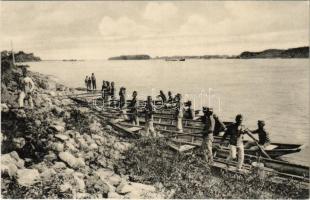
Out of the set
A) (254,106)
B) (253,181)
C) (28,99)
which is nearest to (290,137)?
(254,106)

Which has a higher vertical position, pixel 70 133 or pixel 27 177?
pixel 70 133

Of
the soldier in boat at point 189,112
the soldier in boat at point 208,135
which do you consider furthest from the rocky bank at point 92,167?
the soldier in boat at point 189,112

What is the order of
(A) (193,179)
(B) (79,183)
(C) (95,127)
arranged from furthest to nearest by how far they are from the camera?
1. (C) (95,127)
2. (A) (193,179)
3. (B) (79,183)

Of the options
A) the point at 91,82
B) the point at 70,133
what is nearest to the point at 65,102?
the point at 91,82

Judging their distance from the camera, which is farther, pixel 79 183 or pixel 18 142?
pixel 18 142

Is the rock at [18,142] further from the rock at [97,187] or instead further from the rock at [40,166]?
the rock at [97,187]

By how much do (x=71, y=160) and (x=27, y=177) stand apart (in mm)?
957

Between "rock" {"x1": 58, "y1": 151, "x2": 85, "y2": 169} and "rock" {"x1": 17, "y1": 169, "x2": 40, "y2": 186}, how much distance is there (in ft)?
2.15

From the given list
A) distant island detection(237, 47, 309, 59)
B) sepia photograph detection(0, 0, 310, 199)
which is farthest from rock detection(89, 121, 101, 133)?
distant island detection(237, 47, 309, 59)

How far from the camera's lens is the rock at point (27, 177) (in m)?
6.76

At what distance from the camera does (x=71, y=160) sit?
7.43m

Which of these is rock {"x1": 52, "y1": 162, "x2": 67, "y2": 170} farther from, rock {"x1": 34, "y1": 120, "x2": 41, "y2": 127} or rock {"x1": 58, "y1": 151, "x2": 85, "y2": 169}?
rock {"x1": 34, "y1": 120, "x2": 41, "y2": 127}

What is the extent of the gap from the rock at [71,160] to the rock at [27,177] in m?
0.66

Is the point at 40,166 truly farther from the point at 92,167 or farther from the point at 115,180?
the point at 115,180
